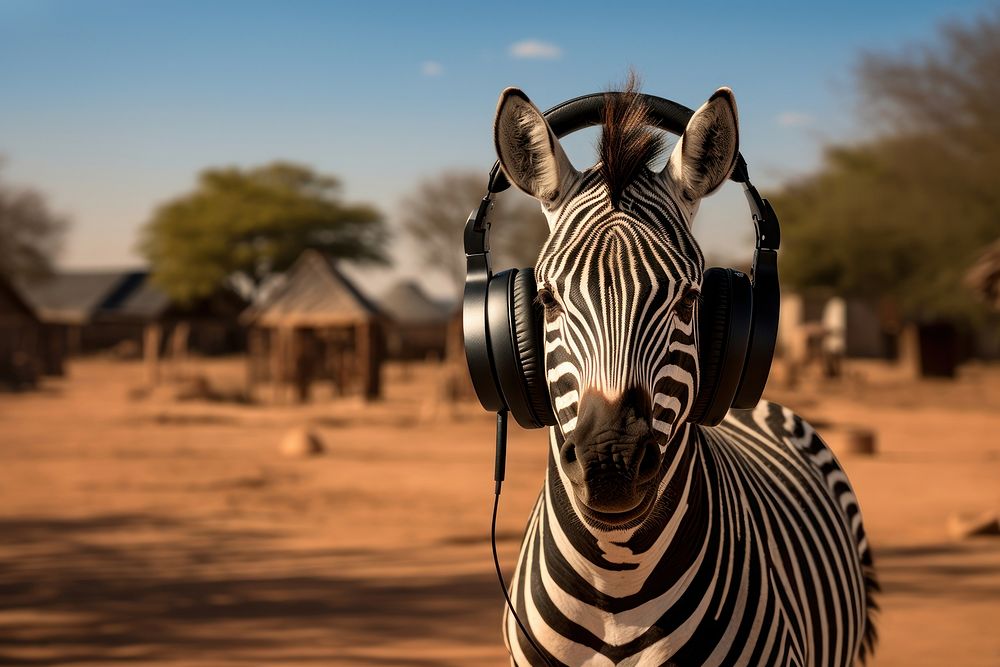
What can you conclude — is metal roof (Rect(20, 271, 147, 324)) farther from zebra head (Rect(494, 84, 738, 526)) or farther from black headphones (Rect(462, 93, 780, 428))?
zebra head (Rect(494, 84, 738, 526))

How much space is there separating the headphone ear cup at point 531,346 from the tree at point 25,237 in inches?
2155

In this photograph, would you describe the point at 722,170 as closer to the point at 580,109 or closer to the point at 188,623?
the point at 580,109

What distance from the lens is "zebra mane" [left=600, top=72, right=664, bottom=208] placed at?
2.34 metres

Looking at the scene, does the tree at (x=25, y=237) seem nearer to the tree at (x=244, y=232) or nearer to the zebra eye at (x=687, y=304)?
the tree at (x=244, y=232)

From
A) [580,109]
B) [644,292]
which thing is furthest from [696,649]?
[580,109]

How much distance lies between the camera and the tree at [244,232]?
59031 mm

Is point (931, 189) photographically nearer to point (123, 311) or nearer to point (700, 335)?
point (700, 335)

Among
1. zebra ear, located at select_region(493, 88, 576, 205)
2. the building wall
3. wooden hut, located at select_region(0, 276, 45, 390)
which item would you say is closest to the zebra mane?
zebra ear, located at select_region(493, 88, 576, 205)

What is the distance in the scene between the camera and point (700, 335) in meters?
2.41

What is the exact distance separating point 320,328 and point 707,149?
28564 millimetres

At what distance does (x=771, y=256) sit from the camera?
264cm

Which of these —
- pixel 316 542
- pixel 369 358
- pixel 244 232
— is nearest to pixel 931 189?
pixel 369 358

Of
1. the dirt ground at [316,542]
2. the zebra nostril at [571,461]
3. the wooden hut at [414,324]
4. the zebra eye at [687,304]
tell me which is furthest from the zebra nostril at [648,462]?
the wooden hut at [414,324]

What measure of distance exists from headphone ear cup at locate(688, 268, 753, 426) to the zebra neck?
0.09 meters
